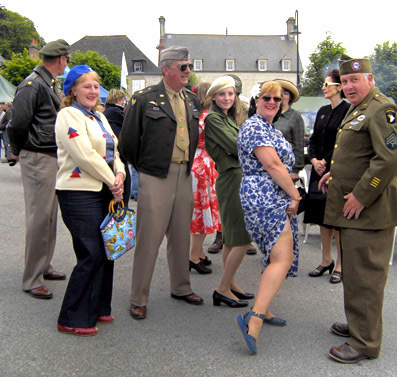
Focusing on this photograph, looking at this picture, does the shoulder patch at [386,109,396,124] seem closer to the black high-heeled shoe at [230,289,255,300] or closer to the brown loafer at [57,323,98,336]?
the black high-heeled shoe at [230,289,255,300]

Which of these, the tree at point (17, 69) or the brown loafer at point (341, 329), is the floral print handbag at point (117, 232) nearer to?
the brown loafer at point (341, 329)

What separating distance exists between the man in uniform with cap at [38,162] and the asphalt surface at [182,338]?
0.32 m

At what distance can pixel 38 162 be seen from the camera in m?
4.41

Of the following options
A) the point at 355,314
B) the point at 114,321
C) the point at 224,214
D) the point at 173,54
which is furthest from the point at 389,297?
the point at 173,54

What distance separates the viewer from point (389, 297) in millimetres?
4496

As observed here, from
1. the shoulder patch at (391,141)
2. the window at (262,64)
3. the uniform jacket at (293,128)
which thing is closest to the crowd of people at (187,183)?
the shoulder patch at (391,141)

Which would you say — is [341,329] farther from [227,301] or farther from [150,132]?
[150,132]

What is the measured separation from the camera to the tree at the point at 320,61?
4222 centimetres

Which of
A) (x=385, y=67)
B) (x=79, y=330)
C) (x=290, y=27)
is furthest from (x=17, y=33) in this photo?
(x=79, y=330)

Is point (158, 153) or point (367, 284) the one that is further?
point (158, 153)

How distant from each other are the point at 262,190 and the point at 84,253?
56.6 inches

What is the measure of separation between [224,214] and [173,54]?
1.49 metres

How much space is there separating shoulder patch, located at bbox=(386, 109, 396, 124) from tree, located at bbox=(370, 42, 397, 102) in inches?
1708

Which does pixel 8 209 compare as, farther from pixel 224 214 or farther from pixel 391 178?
pixel 391 178
